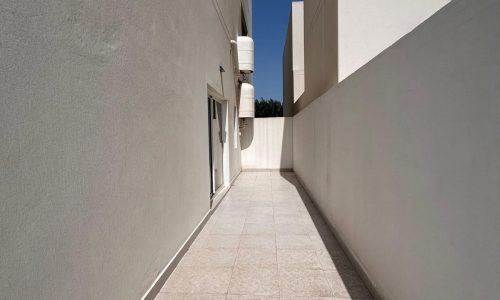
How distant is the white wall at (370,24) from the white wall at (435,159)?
5.74 feet

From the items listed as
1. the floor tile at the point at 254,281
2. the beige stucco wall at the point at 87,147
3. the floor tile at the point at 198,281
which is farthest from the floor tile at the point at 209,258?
the beige stucco wall at the point at 87,147

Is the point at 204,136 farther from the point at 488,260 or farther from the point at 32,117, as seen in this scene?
the point at 488,260

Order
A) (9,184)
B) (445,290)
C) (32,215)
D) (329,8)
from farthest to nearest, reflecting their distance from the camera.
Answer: (329,8), (445,290), (32,215), (9,184)

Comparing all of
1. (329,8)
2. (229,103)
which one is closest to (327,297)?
(329,8)

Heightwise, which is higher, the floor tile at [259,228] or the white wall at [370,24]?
the white wall at [370,24]

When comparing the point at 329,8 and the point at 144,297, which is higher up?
the point at 329,8

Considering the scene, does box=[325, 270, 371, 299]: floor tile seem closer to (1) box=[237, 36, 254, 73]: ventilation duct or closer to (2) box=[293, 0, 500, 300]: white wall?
(2) box=[293, 0, 500, 300]: white wall

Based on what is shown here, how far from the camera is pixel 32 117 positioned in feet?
4.01

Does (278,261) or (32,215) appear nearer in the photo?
(32,215)

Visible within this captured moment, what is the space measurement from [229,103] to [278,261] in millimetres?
4987

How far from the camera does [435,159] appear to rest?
1474 mm

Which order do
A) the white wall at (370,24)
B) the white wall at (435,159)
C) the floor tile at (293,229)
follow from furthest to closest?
1. the white wall at (370,24)
2. the floor tile at (293,229)
3. the white wall at (435,159)

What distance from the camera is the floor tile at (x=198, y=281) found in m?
2.54

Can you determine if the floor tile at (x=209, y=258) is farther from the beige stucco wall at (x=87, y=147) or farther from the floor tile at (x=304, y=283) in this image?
the floor tile at (x=304, y=283)
